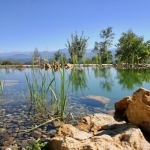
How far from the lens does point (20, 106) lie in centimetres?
385

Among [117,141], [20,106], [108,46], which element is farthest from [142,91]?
[108,46]

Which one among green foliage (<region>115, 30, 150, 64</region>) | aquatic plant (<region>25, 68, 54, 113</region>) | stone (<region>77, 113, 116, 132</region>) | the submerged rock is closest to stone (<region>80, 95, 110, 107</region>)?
aquatic plant (<region>25, 68, 54, 113</region>)

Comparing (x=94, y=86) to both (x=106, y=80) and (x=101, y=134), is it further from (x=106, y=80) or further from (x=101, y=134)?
(x=101, y=134)

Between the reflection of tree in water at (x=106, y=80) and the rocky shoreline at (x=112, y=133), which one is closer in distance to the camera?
the rocky shoreline at (x=112, y=133)

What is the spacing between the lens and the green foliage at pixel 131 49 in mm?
17656

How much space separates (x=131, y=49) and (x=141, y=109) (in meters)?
16.4

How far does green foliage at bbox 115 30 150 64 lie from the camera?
57.9 ft

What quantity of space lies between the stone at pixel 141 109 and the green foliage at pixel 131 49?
15894mm

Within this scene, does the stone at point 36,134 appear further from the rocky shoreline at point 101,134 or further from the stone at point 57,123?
the stone at point 57,123

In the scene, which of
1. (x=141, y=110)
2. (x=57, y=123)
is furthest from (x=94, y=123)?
(x=141, y=110)

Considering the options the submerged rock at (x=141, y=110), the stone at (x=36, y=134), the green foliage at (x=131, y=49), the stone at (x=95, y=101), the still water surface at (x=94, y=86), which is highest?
the green foliage at (x=131, y=49)

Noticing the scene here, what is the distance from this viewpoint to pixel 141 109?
2162 mm

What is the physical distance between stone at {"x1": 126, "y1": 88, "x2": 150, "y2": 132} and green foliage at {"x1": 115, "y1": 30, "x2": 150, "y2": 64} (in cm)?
1589

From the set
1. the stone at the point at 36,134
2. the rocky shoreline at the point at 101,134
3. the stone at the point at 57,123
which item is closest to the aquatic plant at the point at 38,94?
the rocky shoreline at the point at 101,134
